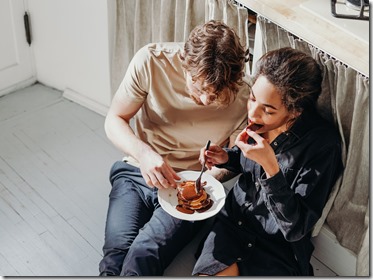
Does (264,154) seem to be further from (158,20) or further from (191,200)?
(158,20)

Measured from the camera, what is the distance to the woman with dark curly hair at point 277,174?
1.90 metres

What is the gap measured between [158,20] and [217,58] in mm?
695

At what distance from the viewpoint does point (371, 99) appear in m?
1.90

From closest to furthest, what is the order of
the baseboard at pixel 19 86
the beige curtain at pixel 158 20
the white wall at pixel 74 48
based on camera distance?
the beige curtain at pixel 158 20
the white wall at pixel 74 48
the baseboard at pixel 19 86

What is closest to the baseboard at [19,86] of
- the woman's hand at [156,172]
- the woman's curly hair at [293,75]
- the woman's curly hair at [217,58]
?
the woman's hand at [156,172]

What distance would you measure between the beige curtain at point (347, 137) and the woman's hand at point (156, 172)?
0.51 metres

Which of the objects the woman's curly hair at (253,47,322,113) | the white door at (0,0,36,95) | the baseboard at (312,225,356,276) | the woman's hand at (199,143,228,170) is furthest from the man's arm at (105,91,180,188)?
the white door at (0,0,36,95)

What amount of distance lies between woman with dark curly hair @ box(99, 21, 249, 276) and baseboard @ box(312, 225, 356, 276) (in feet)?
1.40

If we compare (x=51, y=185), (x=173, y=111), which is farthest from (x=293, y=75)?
(x=51, y=185)

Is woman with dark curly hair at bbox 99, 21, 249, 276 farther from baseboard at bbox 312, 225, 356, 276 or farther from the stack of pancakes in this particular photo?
baseboard at bbox 312, 225, 356, 276

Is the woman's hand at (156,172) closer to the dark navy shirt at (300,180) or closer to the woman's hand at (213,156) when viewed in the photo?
the woman's hand at (213,156)

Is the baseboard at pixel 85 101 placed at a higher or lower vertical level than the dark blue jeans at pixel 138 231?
lower

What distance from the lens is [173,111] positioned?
2219mm

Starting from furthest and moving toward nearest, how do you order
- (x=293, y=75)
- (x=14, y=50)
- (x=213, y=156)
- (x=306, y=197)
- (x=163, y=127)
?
1. (x=14, y=50)
2. (x=163, y=127)
3. (x=213, y=156)
4. (x=306, y=197)
5. (x=293, y=75)
